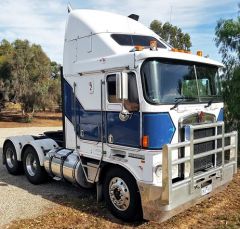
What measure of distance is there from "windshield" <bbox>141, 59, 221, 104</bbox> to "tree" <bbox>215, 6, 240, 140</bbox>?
4.20 m

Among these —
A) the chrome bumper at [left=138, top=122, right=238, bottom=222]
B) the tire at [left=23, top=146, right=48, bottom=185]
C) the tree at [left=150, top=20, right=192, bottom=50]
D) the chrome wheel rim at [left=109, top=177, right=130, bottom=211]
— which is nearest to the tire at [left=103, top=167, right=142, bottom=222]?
the chrome wheel rim at [left=109, top=177, right=130, bottom=211]

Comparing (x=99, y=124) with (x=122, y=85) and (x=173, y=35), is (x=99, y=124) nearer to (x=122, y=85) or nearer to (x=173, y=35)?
(x=122, y=85)

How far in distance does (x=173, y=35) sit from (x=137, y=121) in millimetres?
19880

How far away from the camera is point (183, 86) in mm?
6371

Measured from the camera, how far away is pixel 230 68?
12.0 metres

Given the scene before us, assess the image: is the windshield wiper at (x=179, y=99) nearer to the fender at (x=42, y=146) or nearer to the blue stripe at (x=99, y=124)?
the blue stripe at (x=99, y=124)

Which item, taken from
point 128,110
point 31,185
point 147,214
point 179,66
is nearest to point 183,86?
point 179,66

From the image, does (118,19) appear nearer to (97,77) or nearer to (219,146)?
(97,77)

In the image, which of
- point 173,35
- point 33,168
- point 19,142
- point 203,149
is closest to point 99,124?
point 203,149

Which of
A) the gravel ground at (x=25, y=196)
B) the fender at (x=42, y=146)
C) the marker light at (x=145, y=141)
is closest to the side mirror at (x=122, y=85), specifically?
the marker light at (x=145, y=141)

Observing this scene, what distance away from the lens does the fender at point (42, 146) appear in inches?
340

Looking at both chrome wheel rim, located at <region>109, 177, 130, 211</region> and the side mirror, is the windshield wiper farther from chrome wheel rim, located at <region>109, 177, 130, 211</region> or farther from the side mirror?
chrome wheel rim, located at <region>109, 177, 130, 211</region>

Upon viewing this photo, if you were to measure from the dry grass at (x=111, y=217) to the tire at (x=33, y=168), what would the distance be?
1.44 meters

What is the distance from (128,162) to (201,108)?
5.62 feet
